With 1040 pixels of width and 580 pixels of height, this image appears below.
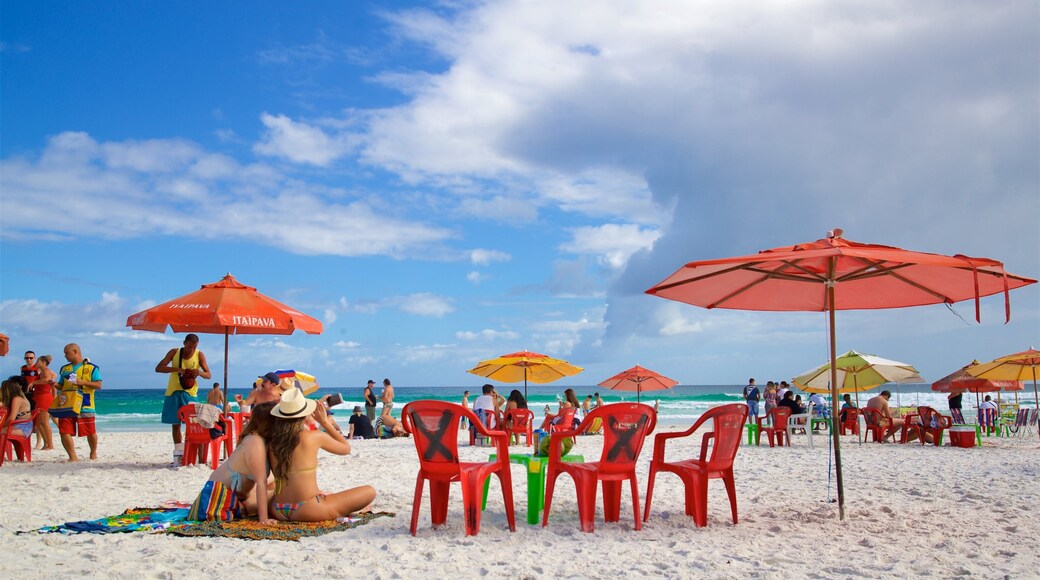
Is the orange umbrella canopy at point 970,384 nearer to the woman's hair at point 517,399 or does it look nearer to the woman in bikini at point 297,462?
the woman's hair at point 517,399

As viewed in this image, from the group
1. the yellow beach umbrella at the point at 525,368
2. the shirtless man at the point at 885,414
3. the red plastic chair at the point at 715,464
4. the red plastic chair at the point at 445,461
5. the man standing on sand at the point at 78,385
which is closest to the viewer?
the red plastic chair at the point at 445,461

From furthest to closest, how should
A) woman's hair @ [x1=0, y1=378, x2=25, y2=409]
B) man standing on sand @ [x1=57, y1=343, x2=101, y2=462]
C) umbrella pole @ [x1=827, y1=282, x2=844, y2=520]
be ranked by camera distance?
1. woman's hair @ [x1=0, y1=378, x2=25, y2=409]
2. man standing on sand @ [x1=57, y1=343, x2=101, y2=462]
3. umbrella pole @ [x1=827, y1=282, x2=844, y2=520]

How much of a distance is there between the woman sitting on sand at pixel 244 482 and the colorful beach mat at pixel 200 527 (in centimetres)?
9

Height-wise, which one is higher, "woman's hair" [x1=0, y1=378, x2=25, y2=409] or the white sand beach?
"woman's hair" [x1=0, y1=378, x2=25, y2=409]

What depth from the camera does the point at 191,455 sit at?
855 cm

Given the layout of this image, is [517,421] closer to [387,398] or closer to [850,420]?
[387,398]

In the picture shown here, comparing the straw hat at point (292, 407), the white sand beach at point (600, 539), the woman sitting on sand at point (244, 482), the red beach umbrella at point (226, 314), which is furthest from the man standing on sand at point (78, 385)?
the straw hat at point (292, 407)

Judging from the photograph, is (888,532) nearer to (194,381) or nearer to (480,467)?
(480,467)

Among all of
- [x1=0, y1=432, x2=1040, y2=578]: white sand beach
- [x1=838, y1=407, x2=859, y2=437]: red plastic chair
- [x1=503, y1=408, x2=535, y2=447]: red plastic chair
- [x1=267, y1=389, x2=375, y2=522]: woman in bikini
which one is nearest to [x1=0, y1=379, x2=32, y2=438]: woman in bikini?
[x1=0, y1=432, x2=1040, y2=578]: white sand beach

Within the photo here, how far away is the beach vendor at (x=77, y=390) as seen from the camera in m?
8.73

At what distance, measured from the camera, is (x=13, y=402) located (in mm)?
9039

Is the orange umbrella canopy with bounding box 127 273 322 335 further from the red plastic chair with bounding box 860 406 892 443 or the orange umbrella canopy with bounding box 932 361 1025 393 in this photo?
the orange umbrella canopy with bounding box 932 361 1025 393

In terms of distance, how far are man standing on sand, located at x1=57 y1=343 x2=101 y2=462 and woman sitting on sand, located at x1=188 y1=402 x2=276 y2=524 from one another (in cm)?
448

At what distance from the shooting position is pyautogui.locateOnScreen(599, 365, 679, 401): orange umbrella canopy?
1822 cm
